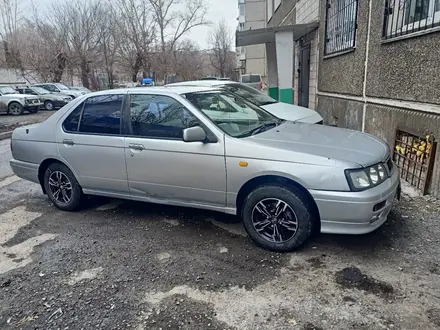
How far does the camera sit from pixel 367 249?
3342 mm

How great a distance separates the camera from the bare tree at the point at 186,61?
4139 cm

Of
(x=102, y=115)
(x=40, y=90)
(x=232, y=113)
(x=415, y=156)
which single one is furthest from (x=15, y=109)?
(x=415, y=156)

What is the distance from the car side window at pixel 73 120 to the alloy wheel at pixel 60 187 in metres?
0.64

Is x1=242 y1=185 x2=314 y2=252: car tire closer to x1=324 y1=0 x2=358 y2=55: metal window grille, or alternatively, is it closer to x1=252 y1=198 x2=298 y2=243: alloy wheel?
x1=252 y1=198 x2=298 y2=243: alloy wheel

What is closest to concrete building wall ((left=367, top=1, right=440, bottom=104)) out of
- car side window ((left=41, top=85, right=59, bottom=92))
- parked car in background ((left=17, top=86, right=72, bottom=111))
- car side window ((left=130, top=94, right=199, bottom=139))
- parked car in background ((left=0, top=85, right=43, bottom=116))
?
car side window ((left=130, top=94, right=199, bottom=139))

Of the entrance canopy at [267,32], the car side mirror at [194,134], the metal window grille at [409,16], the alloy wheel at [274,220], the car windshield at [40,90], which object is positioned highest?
the entrance canopy at [267,32]

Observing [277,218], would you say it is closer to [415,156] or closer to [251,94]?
[415,156]

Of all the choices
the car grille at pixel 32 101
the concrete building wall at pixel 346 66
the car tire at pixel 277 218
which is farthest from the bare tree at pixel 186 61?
the car tire at pixel 277 218

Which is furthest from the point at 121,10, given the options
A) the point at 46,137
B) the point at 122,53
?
the point at 46,137

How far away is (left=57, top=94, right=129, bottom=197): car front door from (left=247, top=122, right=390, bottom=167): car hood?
1694mm

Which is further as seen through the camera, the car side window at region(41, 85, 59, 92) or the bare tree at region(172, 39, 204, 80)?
the bare tree at region(172, 39, 204, 80)

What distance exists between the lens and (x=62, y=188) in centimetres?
462

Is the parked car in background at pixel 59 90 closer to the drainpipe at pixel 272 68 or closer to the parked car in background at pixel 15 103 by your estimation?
the parked car in background at pixel 15 103

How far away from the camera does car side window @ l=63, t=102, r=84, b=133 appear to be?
14.4 feet
